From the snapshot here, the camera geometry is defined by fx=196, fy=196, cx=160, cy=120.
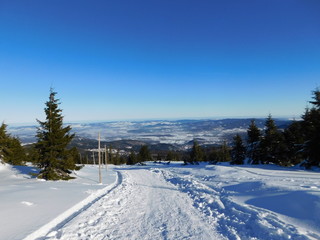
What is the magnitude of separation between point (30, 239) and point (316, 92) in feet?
102

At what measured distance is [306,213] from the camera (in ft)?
25.5

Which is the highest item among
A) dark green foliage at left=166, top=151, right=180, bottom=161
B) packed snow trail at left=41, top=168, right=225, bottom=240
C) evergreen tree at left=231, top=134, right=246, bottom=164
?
packed snow trail at left=41, top=168, right=225, bottom=240

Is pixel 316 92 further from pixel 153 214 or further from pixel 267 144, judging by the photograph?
pixel 153 214

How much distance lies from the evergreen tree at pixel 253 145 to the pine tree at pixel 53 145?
3201 centimetres

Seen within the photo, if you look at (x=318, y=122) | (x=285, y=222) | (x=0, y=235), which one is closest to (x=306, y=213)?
(x=285, y=222)

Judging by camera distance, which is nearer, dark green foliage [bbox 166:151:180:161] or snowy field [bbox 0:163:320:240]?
snowy field [bbox 0:163:320:240]

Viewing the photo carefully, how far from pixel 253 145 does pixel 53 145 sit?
3509 cm

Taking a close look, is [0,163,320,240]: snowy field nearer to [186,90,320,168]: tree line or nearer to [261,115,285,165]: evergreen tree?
[186,90,320,168]: tree line

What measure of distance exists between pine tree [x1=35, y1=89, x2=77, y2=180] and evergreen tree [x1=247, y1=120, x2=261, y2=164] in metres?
32.0

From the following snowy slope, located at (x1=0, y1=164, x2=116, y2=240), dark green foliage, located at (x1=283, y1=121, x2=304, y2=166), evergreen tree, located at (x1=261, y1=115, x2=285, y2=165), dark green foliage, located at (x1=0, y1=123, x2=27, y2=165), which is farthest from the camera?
evergreen tree, located at (x1=261, y1=115, x2=285, y2=165)

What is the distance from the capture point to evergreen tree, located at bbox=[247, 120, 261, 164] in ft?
122

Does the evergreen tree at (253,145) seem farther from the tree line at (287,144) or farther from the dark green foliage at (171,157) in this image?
the dark green foliage at (171,157)

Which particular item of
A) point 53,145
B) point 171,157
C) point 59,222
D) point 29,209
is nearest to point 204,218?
point 59,222

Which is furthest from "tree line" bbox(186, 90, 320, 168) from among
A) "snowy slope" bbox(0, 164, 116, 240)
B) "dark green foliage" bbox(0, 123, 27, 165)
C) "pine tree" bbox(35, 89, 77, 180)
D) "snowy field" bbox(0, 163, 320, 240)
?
"dark green foliage" bbox(0, 123, 27, 165)
